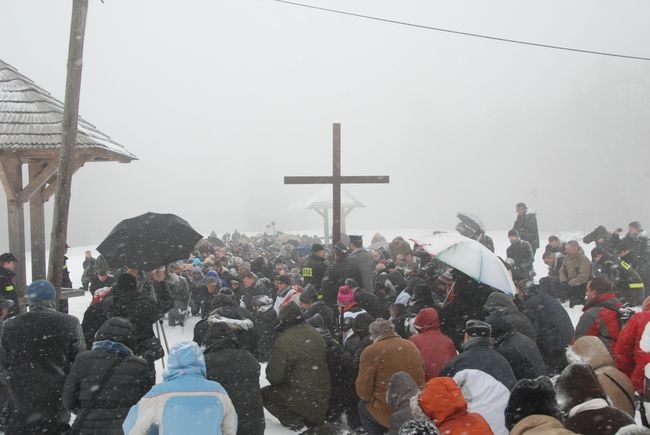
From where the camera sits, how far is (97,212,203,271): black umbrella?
6.56 m

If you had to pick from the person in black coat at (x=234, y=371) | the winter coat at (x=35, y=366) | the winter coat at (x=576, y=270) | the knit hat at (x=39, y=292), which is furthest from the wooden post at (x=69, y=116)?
the winter coat at (x=576, y=270)

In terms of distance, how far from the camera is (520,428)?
3.01 m

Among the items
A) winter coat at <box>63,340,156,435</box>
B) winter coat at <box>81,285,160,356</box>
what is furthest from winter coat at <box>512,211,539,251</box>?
winter coat at <box>63,340,156,435</box>

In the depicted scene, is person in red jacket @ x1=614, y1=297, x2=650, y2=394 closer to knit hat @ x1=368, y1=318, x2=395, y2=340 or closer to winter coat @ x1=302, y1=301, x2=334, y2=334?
knit hat @ x1=368, y1=318, x2=395, y2=340

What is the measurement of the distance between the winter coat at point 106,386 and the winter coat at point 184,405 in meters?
0.50

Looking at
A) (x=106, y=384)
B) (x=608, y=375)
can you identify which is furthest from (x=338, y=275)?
(x=106, y=384)

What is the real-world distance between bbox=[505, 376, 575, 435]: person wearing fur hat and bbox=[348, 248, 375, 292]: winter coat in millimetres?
5625

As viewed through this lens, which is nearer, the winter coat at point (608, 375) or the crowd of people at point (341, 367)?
the crowd of people at point (341, 367)

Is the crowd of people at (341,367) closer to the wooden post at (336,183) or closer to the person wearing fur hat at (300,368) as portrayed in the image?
the person wearing fur hat at (300,368)

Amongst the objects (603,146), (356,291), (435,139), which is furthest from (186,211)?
(356,291)

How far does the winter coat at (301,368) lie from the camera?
5.80m

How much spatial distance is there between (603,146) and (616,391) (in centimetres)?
7781

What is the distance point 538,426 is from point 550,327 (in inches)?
153

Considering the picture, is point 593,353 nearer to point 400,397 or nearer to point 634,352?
point 634,352
